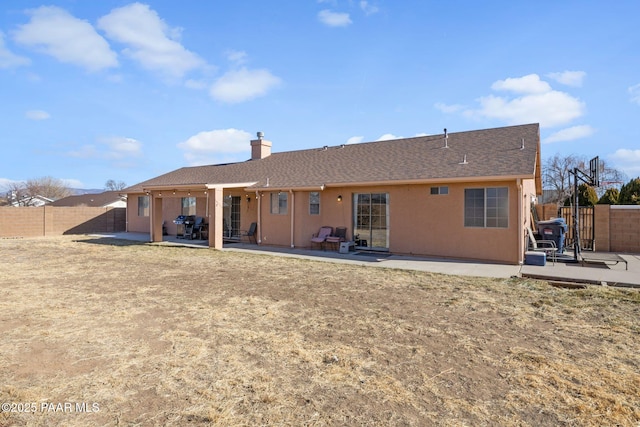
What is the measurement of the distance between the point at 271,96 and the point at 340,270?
372 inches

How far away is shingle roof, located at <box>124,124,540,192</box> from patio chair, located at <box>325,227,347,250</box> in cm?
178

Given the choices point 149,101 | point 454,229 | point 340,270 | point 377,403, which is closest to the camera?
point 377,403

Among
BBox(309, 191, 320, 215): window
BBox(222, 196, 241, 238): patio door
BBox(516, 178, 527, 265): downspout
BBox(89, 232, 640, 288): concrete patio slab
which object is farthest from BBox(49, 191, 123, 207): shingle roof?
BBox(516, 178, 527, 265): downspout

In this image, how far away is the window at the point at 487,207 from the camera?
10.2 metres

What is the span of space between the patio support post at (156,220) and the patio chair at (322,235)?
300 inches

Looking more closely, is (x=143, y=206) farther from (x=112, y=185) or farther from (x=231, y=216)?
(x=112, y=185)

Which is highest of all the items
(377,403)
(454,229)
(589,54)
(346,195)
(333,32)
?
(333,32)

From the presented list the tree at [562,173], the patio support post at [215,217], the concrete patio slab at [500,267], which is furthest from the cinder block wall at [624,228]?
the tree at [562,173]

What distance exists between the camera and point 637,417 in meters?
2.66

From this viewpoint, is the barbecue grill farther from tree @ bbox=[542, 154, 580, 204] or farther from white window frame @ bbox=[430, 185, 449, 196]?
tree @ bbox=[542, 154, 580, 204]

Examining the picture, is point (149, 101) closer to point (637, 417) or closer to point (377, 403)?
point (377, 403)

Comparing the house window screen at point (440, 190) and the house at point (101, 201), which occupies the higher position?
the house at point (101, 201)

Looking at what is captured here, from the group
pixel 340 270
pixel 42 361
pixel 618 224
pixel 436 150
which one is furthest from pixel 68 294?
pixel 618 224

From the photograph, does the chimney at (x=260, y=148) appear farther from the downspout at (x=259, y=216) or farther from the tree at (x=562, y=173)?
the tree at (x=562, y=173)
